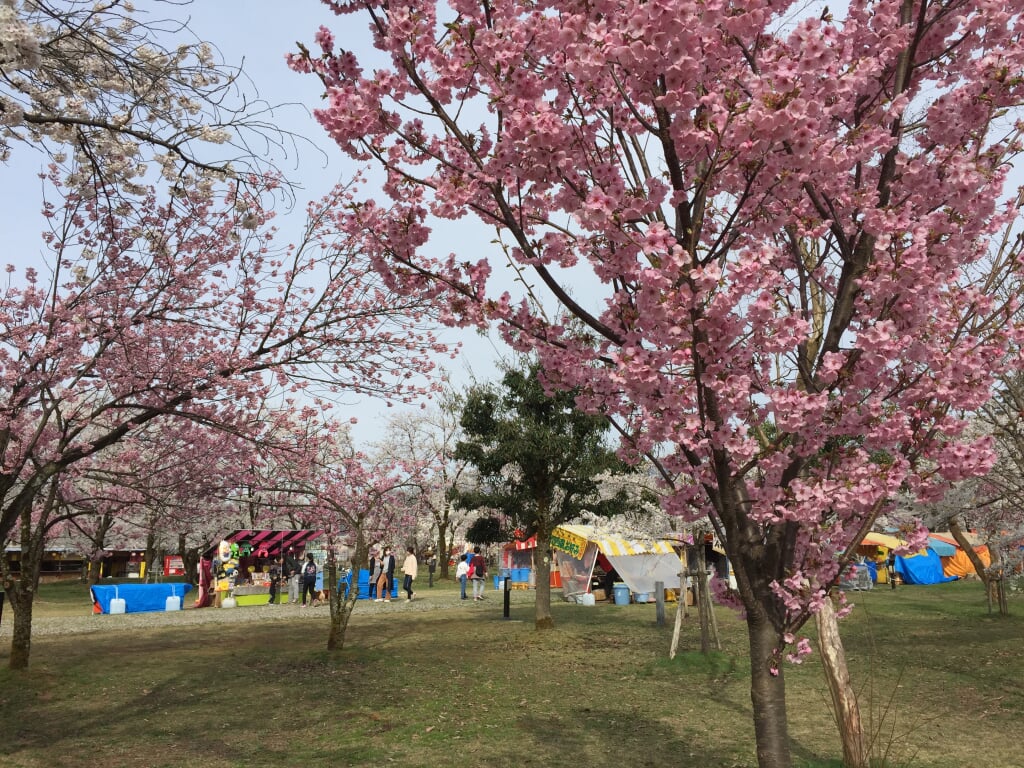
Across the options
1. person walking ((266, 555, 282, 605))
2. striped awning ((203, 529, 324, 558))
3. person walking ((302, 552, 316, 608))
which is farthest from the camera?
person walking ((266, 555, 282, 605))

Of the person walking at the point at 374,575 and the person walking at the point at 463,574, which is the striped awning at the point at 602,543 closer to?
the person walking at the point at 463,574

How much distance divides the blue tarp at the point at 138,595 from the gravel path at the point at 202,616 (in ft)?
1.50

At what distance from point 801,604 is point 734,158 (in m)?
2.27

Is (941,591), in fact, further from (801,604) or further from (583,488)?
(801,604)

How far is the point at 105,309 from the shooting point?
28.8 ft

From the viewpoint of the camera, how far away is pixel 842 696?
6.39 meters

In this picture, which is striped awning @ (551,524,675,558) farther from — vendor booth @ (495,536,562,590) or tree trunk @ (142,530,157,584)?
tree trunk @ (142,530,157,584)

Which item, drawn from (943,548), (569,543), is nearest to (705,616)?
(569,543)

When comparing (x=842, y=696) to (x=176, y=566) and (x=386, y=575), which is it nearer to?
(x=386, y=575)

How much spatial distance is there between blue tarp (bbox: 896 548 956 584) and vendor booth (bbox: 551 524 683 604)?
11.9 m

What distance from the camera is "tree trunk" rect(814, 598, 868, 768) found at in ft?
20.1

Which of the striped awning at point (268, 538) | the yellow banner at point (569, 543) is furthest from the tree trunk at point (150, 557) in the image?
the yellow banner at point (569, 543)

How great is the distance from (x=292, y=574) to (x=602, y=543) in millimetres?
11643

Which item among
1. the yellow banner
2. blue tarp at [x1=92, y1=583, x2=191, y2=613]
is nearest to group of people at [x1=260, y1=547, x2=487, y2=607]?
the yellow banner
